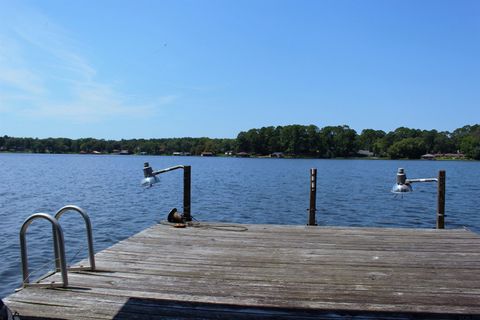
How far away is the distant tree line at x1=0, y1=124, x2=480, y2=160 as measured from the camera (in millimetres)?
156125

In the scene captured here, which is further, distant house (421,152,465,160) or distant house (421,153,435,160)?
distant house (421,152,465,160)

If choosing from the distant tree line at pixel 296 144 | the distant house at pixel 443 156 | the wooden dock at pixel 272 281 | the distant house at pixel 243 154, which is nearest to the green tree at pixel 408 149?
the distant tree line at pixel 296 144

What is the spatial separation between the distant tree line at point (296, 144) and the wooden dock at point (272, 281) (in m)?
152

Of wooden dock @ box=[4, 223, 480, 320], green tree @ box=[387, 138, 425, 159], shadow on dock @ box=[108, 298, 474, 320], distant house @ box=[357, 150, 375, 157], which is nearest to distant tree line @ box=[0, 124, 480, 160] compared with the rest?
green tree @ box=[387, 138, 425, 159]

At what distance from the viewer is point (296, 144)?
159000mm

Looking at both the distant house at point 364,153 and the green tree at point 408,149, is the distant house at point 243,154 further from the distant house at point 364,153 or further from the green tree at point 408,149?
the green tree at point 408,149

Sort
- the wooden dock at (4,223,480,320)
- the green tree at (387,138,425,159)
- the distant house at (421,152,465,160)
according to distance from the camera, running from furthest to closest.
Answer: the distant house at (421,152,465,160), the green tree at (387,138,425,159), the wooden dock at (4,223,480,320)

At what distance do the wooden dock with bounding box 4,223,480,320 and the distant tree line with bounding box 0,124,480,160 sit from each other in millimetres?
152061

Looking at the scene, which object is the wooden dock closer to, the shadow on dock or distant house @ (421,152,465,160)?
the shadow on dock

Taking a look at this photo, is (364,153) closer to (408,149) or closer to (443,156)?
(408,149)

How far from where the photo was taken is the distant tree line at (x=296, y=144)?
15612 cm

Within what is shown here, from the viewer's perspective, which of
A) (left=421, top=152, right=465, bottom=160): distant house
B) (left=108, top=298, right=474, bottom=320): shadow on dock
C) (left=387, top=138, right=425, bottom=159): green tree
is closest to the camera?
(left=108, top=298, right=474, bottom=320): shadow on dock

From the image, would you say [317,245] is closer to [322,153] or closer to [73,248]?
[73,248]

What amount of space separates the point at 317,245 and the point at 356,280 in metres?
2.15
